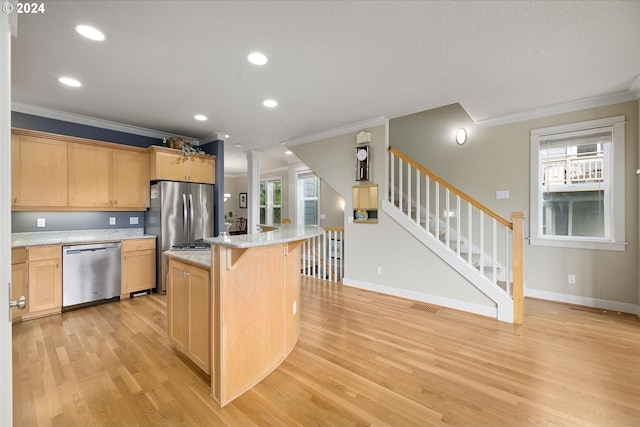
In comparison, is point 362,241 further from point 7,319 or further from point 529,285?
point 7,319

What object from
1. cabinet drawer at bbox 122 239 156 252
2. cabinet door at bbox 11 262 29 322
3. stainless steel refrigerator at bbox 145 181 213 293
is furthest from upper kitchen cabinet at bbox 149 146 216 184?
cabinet door at bbox 11 262 29 322

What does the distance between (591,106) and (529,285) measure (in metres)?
2.46

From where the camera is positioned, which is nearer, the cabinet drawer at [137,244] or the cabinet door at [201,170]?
the cabinet drawer at [137,244]

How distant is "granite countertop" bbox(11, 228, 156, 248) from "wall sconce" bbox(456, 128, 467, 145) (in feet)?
16.7

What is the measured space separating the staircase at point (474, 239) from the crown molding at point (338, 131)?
483 mm

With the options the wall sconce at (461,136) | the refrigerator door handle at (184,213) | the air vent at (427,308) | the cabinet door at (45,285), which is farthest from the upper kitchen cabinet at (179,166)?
the wall sconce at (461,136)

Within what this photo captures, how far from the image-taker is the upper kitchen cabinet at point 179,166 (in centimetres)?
423

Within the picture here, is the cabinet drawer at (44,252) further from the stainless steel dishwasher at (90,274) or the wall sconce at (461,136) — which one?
the wall sconce at (461,136)

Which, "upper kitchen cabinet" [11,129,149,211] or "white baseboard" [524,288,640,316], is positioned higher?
"upper kitchen cabinet" [11,129,149,211]

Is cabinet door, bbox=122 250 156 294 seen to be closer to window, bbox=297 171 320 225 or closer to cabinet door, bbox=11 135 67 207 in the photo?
cabinet door, bbox=11 135 67 207

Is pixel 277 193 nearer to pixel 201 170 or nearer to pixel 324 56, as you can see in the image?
pixel 201 170

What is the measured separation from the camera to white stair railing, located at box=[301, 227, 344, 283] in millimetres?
4840

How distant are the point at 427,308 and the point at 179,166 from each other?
4266 millimetres

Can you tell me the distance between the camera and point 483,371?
217cm
